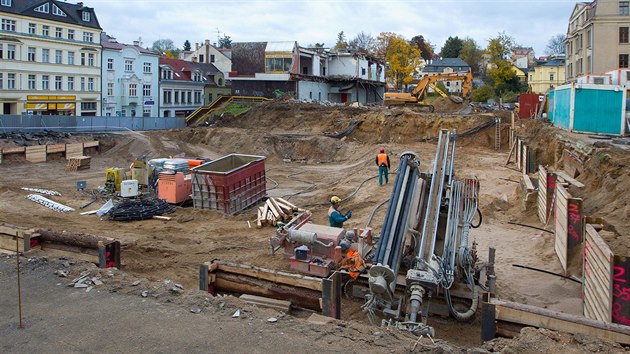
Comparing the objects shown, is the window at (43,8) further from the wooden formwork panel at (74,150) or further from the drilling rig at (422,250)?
the drilling rig at (422,250)

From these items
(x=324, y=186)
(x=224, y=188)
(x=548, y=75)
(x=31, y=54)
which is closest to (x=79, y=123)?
(x=31, y=54)

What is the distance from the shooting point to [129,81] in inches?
2039

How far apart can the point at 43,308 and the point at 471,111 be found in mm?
40075

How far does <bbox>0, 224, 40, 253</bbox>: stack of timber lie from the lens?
34.4 ft

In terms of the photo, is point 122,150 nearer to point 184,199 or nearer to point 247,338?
point 184,199

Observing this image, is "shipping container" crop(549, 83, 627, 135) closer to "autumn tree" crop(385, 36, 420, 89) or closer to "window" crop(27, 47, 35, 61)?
"window" crop(27, 47, 35, 61)

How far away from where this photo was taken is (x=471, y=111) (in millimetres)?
43844

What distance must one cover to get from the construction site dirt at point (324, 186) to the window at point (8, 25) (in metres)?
13.8

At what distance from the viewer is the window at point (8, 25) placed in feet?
139

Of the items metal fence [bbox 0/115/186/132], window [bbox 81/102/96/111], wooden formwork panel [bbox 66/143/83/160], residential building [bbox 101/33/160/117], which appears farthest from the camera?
residential building [bbox 101/33/160/117]

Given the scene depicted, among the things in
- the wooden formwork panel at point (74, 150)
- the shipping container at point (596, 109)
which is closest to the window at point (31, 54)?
the wooden formwork panel at point (74, 150)

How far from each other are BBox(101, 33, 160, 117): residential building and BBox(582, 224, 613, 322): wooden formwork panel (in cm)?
4736

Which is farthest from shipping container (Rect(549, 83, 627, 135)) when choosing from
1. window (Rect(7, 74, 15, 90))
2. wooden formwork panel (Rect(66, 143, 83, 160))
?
window (Rect(7, 74, 15, 90))

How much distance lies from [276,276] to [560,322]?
414 centimetres
